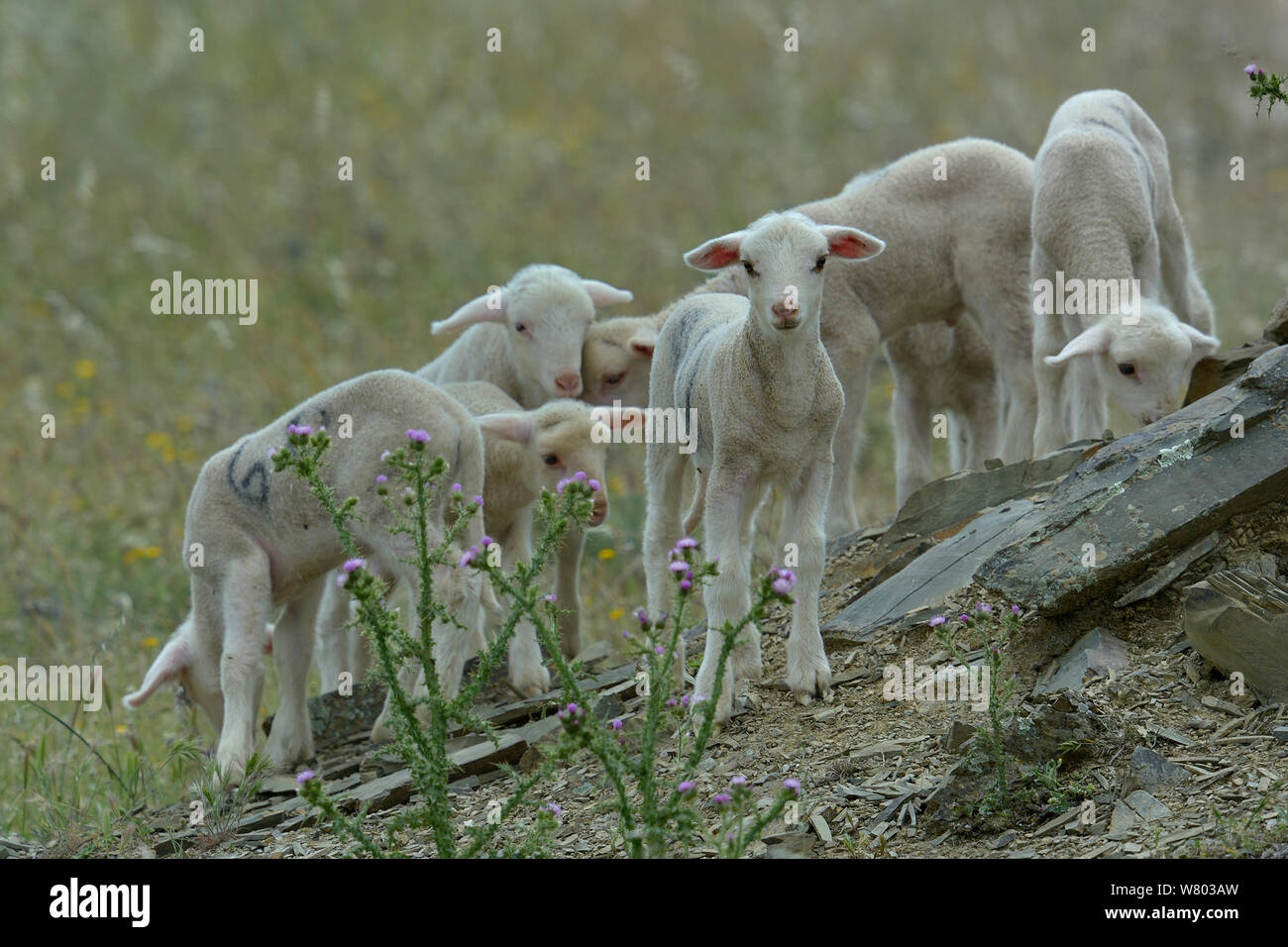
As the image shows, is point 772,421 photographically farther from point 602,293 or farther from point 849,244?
point 602,293

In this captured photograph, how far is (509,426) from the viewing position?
667cm

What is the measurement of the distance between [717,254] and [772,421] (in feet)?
2.11

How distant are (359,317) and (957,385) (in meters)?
6.81

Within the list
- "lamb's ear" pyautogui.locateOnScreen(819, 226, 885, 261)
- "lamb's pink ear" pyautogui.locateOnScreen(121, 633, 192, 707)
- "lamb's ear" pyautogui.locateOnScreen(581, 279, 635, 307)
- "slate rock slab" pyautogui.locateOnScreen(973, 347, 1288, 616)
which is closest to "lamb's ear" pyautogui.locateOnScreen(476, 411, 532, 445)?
"lamb's ear" pyautogui.locateOnScreen(581, 279, 635, 307)

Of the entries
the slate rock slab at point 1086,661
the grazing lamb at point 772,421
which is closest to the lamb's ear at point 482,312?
the grazing lamb at point 772,421

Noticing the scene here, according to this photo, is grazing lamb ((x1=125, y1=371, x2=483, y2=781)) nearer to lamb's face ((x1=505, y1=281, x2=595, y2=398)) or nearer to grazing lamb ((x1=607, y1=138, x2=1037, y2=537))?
lamb's face ((x1=505, y1=281, x2=595, y2=398))

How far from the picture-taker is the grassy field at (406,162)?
11.7 m

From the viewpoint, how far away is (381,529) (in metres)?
6.08

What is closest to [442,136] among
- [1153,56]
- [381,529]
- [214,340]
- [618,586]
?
[214,340]

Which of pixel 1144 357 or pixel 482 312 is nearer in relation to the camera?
pixel 1144 357

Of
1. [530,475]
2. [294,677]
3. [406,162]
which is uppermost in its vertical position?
[406,162]

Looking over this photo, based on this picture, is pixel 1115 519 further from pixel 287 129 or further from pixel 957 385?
pixel 287 129

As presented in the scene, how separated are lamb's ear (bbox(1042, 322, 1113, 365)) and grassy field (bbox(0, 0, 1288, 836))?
9.06 feet

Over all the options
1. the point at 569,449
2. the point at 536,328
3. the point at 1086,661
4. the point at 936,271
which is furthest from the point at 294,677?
the point at 936,271
